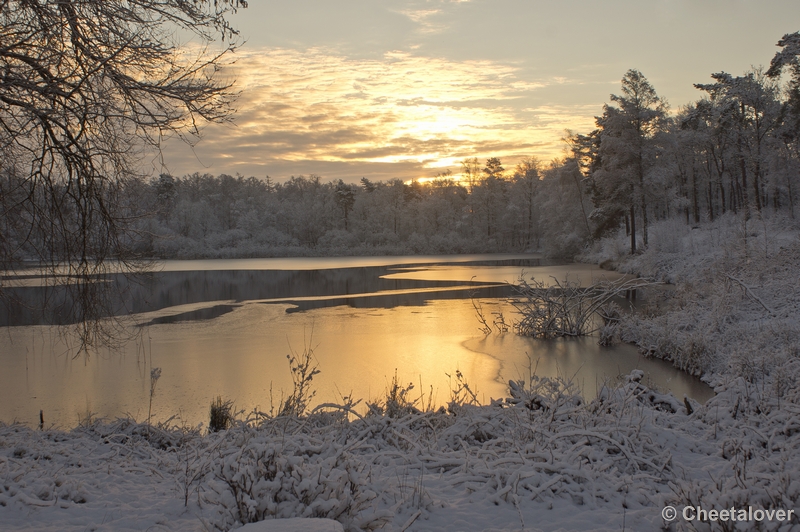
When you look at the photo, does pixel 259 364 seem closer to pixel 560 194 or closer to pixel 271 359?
pixel 271 359

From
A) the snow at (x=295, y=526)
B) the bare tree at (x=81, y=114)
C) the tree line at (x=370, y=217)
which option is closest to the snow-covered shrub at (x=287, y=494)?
the snow at (x=295, y=526)

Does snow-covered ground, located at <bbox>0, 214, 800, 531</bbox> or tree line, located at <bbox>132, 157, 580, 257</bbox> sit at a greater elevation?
tree line, located at <bbox>132, 157, 580, 257</bbox>

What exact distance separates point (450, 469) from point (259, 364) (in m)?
7.48

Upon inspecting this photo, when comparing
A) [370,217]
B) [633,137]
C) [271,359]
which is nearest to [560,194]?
[633,137]

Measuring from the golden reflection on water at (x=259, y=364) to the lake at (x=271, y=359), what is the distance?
0.03m

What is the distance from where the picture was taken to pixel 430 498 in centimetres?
349

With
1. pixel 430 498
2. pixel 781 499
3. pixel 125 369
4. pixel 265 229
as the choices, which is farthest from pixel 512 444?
→ pixel 265 229

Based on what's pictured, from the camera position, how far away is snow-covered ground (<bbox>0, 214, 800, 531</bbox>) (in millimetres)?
3025

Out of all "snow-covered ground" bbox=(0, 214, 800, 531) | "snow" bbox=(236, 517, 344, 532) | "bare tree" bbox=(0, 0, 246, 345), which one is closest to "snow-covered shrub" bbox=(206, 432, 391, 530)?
"snow-covered ground" bbox=(0, 214, 800, 531)

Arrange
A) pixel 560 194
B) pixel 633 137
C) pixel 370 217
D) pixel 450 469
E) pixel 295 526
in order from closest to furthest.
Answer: pixel 295 526, pixel 450 469, pixel 633 137, pixel 560 194, pixel 370 217

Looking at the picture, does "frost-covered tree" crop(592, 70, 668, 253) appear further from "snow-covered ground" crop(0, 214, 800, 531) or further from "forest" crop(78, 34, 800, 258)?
"snow-covered ground" crop(0, 214, 800, 531)

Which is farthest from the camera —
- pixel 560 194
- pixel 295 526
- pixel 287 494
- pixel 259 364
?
pixel 560 194

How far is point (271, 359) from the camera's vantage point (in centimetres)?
1133

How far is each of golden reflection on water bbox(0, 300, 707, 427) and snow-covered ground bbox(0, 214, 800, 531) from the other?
261cm
